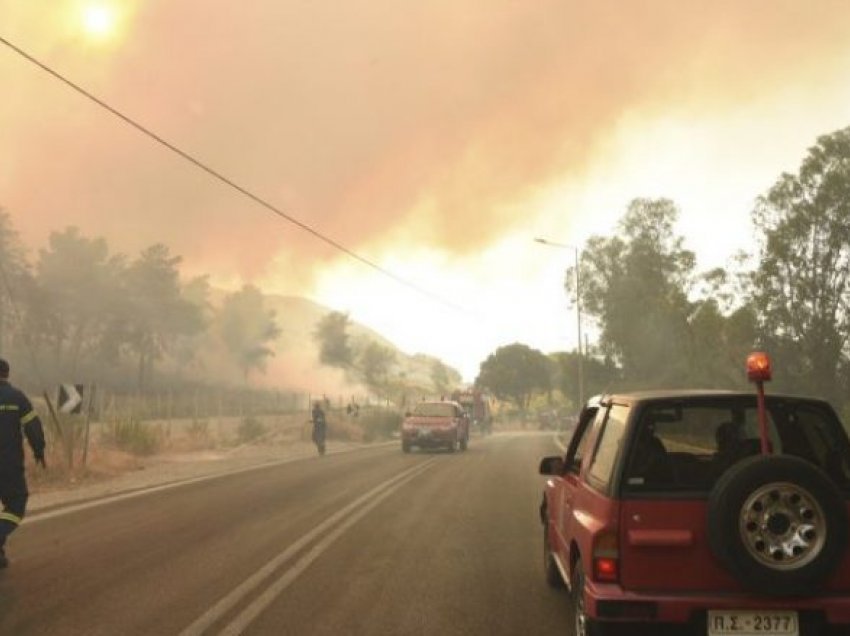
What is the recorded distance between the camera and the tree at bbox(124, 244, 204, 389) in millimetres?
92312

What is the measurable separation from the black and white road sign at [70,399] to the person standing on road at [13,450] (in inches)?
391

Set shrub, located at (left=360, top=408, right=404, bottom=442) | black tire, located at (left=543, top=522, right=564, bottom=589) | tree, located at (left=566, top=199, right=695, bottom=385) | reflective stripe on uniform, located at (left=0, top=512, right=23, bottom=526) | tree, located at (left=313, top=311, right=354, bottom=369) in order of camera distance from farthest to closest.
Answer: tree, located at (left=313, top=311, right=354, bottom=369)
tree, located at (left=566, top=199, right=695, bottom=385)
shrub, located at (left=360, top=408, right=404, bottom=442)
reflective stripe on uniform, located at (left=0, top=512, right=23, bottom=526)
black tire, located at (left=543, top=522, right=564, bottom=589)

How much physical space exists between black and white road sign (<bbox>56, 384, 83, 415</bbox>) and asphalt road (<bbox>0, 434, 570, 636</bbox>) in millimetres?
4301

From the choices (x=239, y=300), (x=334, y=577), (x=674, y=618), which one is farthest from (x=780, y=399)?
(x=239, y=300)

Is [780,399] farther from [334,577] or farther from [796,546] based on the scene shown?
[334,577]

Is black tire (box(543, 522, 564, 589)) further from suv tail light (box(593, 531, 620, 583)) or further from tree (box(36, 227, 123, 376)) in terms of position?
tree (box(36, 227, 123, 376))

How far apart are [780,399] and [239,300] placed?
13579cm

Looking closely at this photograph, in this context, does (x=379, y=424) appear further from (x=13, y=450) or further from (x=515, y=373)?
(x=515, y=373)

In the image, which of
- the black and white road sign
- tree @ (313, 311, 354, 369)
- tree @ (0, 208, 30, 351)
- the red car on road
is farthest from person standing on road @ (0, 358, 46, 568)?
tree @ (313, 311, 354, 369)

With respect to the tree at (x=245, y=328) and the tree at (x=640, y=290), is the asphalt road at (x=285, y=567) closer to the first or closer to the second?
the tree at (x=640, y=290)

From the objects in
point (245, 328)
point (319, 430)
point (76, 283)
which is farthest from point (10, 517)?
point (245, 328)

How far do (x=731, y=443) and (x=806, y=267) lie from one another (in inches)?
1571

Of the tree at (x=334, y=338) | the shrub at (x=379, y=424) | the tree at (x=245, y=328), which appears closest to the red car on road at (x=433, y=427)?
the shrub at (x=379, y=424)

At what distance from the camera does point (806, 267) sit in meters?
40.9
